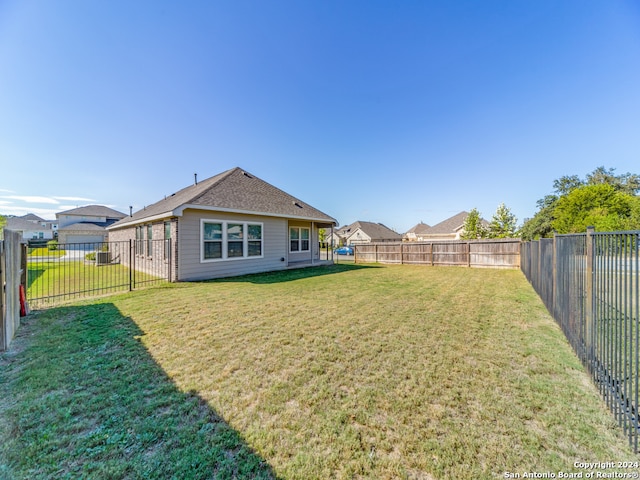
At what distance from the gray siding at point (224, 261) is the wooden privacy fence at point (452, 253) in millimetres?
8255

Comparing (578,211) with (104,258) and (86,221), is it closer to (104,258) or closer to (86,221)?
(104,258)

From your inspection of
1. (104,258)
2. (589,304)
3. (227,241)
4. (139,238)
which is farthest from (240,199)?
(104,258)

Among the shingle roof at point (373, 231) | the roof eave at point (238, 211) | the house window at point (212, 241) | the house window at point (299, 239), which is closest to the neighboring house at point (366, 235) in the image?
the shingle roof at point (373, 231)

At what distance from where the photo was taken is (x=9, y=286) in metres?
3.76

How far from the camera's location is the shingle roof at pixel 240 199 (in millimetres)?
9516

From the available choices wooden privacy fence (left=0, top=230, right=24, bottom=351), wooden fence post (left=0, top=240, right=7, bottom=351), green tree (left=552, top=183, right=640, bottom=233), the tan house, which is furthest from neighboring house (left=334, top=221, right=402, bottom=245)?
wooden fence post (left=0, top=240, right=7, bottom=351)

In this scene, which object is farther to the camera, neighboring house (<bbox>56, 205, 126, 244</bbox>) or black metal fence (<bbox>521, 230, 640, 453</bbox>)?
neighboring house (<bbox>56, 205, 126, 244</bbox>)

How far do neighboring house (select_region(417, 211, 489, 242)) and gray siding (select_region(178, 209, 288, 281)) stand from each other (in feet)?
99.8

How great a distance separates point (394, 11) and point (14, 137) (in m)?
16.2

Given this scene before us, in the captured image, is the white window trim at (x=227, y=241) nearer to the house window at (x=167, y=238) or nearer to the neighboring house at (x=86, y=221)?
the house window at (x=167, y=238)

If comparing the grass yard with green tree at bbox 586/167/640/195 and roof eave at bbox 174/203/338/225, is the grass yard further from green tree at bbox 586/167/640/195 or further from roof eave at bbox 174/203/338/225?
green tree at bbox 586/167/640/195

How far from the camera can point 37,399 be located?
239cm

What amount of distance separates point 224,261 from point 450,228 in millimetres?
36870

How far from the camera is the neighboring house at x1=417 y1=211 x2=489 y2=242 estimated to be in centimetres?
3632
